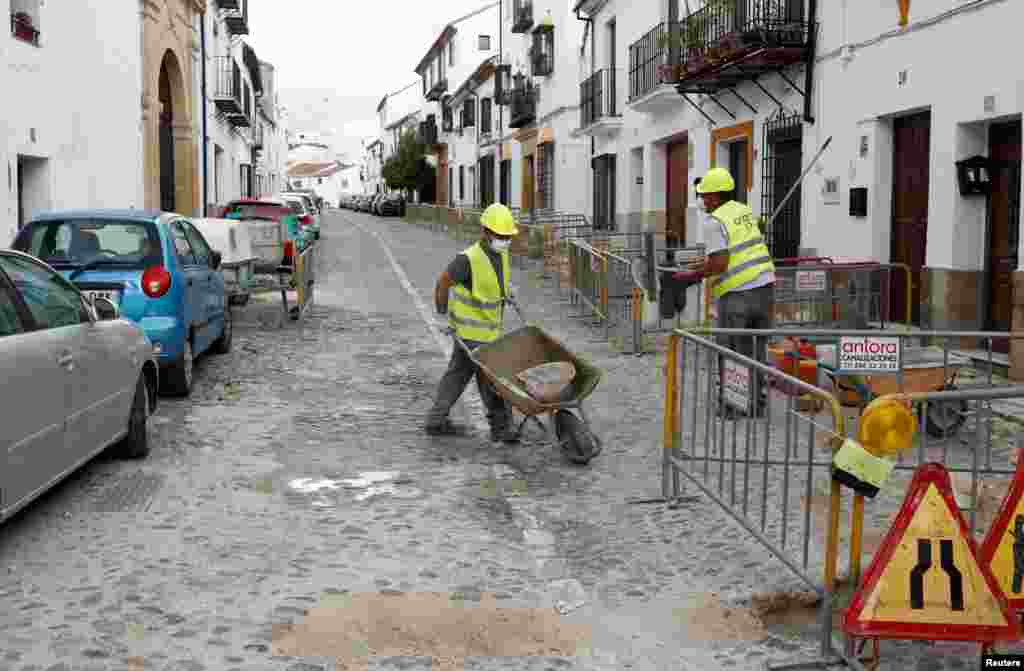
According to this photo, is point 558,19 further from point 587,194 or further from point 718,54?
point 718,54

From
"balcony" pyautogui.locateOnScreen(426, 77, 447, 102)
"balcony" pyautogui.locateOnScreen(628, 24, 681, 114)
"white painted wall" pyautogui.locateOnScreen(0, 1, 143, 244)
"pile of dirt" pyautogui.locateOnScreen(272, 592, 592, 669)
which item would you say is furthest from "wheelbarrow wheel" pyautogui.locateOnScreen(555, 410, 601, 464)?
"balcony" pyautogui.locateOnScreen(426, 77, 447, 102)

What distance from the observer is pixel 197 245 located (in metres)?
11.1

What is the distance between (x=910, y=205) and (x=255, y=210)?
14.1m

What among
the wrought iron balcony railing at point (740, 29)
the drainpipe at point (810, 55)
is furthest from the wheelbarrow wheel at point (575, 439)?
the drainpipe at point (810, 55)

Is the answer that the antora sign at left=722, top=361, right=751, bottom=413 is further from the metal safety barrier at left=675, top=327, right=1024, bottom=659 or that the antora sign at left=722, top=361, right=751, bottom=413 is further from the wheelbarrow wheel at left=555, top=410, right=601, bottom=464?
the wheelbarrow wheel at left=555, top=410, right=601, bottom=464

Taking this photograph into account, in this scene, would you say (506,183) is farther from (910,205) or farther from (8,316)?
(8,316)

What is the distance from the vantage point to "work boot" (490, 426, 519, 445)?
8055 millimetres

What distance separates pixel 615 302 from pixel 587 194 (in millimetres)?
18086

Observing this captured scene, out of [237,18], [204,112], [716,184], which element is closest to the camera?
[716,184]

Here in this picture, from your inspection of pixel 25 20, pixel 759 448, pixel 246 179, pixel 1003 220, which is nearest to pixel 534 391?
pixel 759 448

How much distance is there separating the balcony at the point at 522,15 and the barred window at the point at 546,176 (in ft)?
12.4

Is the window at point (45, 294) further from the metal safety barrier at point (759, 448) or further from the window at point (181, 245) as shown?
the metal safety barrier at point (759, 448)

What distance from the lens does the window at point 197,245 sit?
10.8 meters

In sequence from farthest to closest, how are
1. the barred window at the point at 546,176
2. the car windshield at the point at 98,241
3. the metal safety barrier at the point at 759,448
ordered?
the barred window at the point at 546,176
the car windshield at the point at 98,241
the metal safety barrier at the point at 759,448
